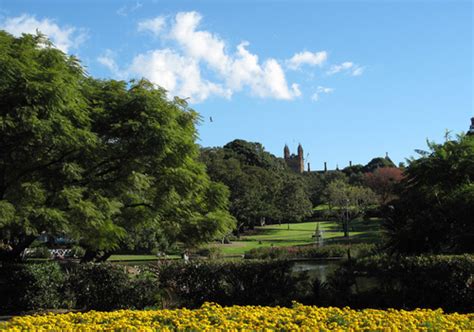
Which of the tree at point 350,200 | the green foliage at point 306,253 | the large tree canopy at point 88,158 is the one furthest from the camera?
the tree at point 350,200

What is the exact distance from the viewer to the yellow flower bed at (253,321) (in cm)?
619

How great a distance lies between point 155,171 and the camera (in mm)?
16391

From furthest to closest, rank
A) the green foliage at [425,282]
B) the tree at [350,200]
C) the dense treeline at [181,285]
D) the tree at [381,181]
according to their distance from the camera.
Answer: the tree at [381,181], the tree at [350,200], the dense treeline at [181,285], the green foliage at [425,282]

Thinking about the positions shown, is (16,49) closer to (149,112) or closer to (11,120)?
(11,120)

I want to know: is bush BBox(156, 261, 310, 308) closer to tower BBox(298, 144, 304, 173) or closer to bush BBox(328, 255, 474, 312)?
bush BBox(328, 255, 474, 312)

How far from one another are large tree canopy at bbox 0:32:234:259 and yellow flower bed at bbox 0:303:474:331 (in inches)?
222

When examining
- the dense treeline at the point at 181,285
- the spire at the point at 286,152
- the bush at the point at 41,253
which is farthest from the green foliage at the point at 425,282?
the spire at the point at 286,152

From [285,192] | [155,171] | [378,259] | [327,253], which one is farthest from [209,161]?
[378,259]

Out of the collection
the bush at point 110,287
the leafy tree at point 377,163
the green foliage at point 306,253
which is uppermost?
the leafy tree at point 377,163

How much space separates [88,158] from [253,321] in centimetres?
971

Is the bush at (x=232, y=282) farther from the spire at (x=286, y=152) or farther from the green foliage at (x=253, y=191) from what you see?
the spire at (x=286, y=152)

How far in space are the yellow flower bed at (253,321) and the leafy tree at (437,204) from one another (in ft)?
A: 19.8

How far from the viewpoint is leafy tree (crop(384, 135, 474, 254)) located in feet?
44.1

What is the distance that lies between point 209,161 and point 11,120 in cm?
4890
